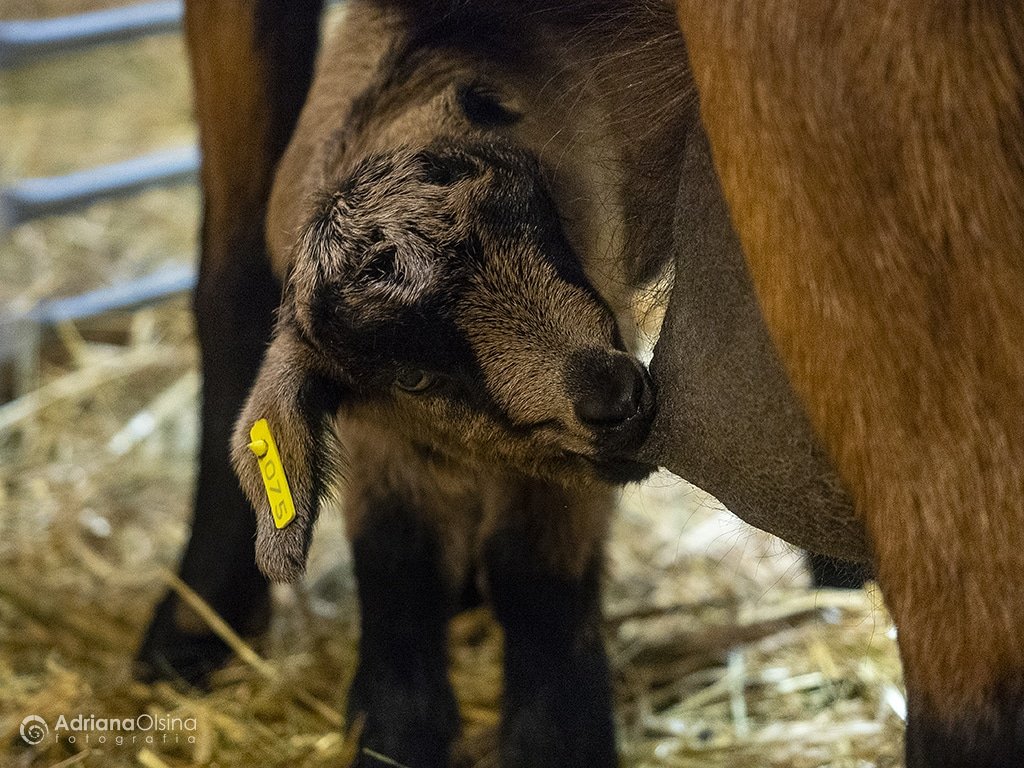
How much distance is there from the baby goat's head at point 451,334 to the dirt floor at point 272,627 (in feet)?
0.88

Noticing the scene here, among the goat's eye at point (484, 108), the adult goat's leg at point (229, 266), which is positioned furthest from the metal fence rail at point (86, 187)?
the goat's eye at point (484, 108)

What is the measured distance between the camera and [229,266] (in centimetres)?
259

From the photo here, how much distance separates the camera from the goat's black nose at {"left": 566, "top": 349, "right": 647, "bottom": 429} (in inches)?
70.5

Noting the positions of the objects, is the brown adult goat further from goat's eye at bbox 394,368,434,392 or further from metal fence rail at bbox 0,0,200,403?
metal fence rail at bbox 0,0,200,403

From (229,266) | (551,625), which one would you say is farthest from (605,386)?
(229,266)

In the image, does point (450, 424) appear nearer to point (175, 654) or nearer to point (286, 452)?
point (286, 452)

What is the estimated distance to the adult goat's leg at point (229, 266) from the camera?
2467 millimetres

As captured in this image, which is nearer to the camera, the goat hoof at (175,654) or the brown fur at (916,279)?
the brown fur at (916,279)

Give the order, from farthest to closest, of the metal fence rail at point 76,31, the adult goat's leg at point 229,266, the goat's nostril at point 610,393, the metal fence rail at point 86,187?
the metal fence rail at point 86,187 → the metal fence rail at point 76,31 → the adult goat's leg at point 229,266 → the goat's nostril at point 610,393

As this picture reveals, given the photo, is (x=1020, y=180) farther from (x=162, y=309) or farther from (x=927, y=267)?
(x=162, y=309)

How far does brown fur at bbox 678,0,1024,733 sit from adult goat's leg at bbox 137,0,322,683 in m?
1.37

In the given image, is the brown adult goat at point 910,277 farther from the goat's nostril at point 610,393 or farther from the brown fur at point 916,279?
the goat's nostril at point 610,393

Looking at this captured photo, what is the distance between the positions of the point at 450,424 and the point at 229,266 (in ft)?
2.81

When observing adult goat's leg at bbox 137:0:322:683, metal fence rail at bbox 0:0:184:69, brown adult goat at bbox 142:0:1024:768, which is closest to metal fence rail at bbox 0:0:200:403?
metal fence rail at bbox 0:0:184:69
